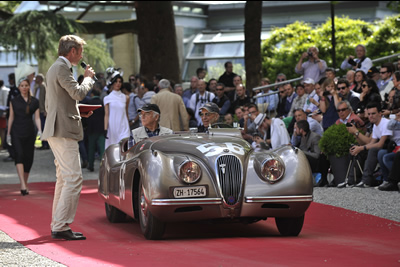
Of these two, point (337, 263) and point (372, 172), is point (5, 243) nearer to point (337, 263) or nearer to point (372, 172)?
point (337, 263)

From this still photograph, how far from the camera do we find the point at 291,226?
32.8 ft

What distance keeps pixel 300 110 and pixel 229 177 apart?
7199 millimetres

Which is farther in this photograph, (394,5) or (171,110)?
(394,5)

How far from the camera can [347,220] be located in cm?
1137

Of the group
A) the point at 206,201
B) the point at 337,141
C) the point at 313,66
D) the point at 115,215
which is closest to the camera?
the point at 206,201

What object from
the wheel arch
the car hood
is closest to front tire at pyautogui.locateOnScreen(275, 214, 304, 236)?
the car hood

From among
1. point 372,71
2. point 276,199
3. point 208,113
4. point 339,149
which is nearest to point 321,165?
point 339,149

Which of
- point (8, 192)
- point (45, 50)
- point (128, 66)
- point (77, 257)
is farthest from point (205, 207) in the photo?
point (128, 66)

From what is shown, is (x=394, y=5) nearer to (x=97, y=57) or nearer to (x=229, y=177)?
(x=97, y=57)

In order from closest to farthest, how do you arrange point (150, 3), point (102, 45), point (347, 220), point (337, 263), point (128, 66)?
point (337, 263) → point (347, 220) → point (150, 3) → point (102, 45) → point (128, 66)

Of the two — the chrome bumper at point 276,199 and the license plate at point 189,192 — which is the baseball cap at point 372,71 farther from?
the license plate at point 189,192

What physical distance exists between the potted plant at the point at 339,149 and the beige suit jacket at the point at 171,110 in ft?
11.8

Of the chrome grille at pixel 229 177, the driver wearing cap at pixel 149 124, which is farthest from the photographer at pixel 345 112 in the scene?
the chrome grille at pixel 229 177

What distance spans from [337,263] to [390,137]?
720 cm
